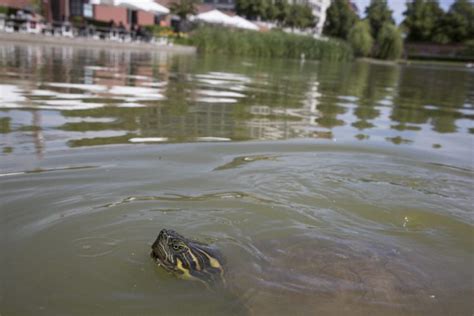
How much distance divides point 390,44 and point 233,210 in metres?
54.7

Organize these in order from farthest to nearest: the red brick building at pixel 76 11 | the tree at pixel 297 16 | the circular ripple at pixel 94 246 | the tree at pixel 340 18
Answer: the tree at pixel 340 18
the tree at pixel 297 16
the red brick building at pixel 76 11
the circular ripple at pixel 94 246

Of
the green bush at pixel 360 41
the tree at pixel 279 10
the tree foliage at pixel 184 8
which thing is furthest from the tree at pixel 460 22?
the tree foliage at pixel 184 8

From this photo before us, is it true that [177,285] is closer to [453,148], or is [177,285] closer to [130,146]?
[130,146]

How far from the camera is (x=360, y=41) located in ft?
172

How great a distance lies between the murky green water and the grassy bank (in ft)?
92.6

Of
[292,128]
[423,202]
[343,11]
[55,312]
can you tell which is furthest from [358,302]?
[343,11]

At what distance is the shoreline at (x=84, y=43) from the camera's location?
23.0 meters

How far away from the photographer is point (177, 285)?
2.54m

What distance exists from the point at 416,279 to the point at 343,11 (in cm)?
7874

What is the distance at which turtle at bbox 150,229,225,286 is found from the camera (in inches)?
101

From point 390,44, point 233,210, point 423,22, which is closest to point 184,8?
point 390,44

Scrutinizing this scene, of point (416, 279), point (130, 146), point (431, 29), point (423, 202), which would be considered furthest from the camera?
point (431, 29)

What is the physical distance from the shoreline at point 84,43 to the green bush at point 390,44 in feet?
99.8

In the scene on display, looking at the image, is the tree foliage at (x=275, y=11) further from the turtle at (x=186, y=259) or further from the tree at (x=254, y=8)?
the turtle at (x=186, y=259)
